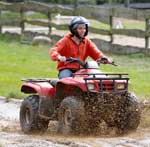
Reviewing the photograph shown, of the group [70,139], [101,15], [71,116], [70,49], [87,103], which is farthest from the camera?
[101,15]

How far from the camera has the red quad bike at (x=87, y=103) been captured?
7.68 meters

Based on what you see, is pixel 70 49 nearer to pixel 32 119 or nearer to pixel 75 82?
pixel 75 82

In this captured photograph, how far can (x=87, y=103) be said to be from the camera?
782cm

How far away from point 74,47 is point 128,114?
1252 mm

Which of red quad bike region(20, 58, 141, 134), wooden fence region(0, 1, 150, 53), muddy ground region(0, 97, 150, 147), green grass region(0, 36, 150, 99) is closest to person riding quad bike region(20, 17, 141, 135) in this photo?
red quad bike region(20, 58, 141, 134)

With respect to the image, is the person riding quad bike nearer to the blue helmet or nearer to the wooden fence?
the blue helmet

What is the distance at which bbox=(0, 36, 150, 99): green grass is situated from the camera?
12953mm

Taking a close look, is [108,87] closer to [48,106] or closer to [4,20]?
[48,106]

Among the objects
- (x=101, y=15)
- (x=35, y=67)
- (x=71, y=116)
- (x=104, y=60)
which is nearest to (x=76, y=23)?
(x=104, y=60)

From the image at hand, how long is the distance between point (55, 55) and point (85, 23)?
59 cm

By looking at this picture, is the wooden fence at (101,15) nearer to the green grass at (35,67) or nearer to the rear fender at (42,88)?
the green grass at (35,67)

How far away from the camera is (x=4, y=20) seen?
1062 inches

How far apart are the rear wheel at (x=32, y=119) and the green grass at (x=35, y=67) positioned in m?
3.07

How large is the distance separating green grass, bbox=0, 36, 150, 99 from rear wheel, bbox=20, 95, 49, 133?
3.07m
